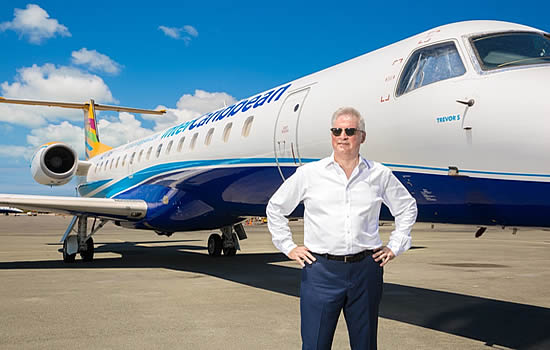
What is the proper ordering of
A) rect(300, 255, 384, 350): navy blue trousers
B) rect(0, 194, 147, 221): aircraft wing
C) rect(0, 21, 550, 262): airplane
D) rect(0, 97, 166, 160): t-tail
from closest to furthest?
rect(300, 255, 384, 350): navy blue trousers, rect(0, 21, 550, 262): airplane, rect(0, 194, 147, 221): aircraft wing, rect(0, 97, 166, 160): t-tail

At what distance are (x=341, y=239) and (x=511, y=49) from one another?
335cm

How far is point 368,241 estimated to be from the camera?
308 cm

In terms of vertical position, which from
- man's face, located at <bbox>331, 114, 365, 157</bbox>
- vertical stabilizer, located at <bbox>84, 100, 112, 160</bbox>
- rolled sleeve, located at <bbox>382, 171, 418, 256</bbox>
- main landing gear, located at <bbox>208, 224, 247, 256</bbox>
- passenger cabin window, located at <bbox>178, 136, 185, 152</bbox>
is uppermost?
vertical stabilizer, located at <bbox>84, 100, 112, 160</bbox>

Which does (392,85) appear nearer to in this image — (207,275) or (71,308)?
(71,308)

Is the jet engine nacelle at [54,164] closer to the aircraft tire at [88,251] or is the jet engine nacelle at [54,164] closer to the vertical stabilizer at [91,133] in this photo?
the aircraft tire at [88,251]

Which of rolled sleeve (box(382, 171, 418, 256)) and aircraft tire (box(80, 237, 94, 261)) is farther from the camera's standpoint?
aircraft tire (box(80, 237, 94, 261))

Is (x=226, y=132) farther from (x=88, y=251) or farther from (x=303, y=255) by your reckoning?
(x=303, y=255)

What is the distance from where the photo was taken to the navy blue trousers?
9.89 feet

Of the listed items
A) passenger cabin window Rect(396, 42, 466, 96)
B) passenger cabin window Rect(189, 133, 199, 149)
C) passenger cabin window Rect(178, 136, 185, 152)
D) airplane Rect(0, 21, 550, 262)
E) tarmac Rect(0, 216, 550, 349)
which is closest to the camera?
airplane Rect(0, 21, 550, 262)

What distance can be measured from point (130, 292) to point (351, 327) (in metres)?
5.79

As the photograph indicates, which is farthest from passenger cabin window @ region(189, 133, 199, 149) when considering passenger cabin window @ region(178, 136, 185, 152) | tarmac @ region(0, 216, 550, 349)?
tarmac @ region(0, 216, 550, 349)

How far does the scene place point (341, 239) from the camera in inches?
119

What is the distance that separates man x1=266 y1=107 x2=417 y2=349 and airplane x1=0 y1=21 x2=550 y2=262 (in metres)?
1.86

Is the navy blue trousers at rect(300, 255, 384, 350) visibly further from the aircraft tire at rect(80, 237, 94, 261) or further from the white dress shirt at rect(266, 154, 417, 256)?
the aircraft tire at rect(80, 237, 94, 261)
